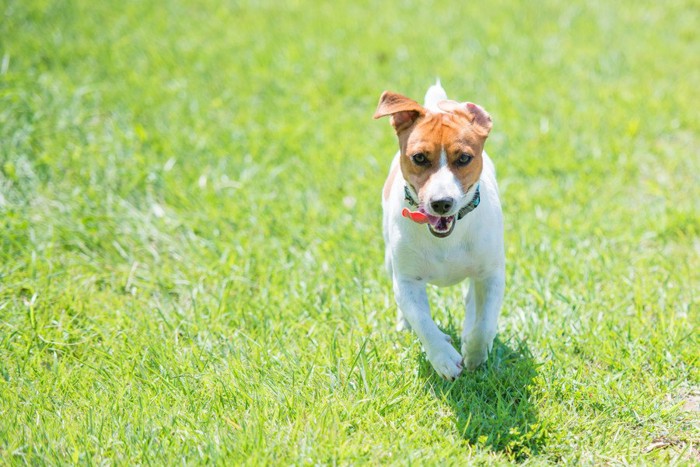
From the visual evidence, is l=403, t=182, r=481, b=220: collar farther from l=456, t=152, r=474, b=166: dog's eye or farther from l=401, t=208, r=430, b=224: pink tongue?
l=456, t=152, r=474, b=166: dog's eye

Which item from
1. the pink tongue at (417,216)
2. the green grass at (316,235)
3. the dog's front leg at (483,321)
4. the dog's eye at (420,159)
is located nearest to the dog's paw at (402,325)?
the green grass at (316,235)

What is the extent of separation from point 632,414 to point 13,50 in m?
6.76

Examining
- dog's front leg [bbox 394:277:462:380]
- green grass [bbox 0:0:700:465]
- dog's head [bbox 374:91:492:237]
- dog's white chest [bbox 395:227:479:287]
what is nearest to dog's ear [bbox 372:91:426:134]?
dog's head [bbox 374:91:492:237]

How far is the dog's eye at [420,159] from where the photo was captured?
3.65m

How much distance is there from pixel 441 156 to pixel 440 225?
0.32 meters

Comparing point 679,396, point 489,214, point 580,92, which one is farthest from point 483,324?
point 580,92

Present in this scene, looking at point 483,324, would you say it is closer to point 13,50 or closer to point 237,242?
point 237,242

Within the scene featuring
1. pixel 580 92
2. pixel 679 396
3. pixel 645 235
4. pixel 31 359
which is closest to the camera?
pixel 679 396

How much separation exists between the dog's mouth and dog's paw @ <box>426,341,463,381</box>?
564mm

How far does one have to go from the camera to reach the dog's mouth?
361cm

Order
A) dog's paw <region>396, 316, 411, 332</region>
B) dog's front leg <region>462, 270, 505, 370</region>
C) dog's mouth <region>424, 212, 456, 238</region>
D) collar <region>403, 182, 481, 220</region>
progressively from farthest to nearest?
dog's paw <region>396, 316, 411, 332</region>
dog's front leg <region>462, 270, 505, 370</region>
collar <region>403, 182, 481, 220</region>
dog's mouth <region>424, 212, 456, 238</region>

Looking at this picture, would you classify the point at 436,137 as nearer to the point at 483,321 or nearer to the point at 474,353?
the point at 483,321

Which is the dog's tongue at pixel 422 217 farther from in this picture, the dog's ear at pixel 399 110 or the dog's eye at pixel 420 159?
the dog's ear at pixel 399 110

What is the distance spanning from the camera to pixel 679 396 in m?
3.92
